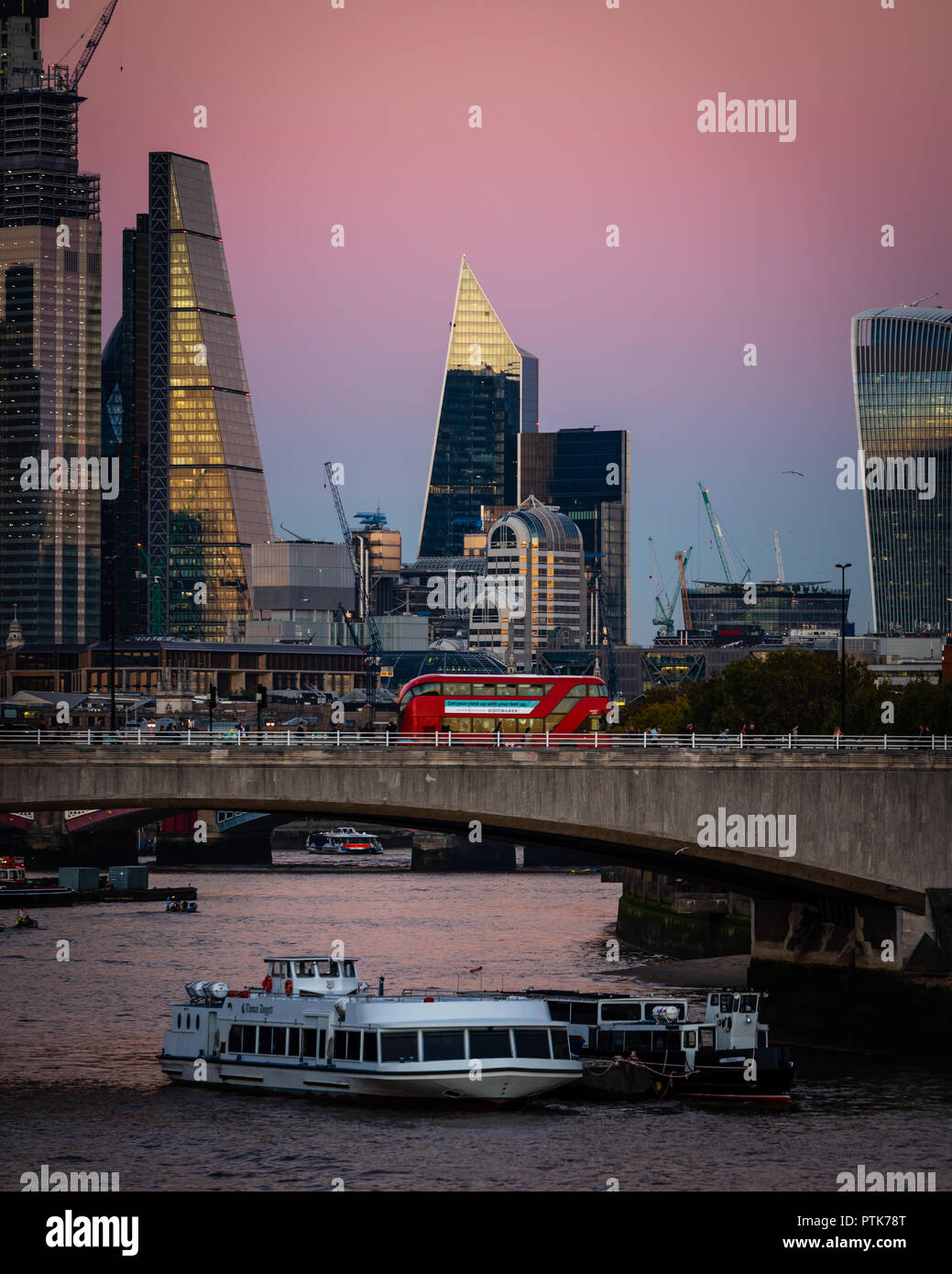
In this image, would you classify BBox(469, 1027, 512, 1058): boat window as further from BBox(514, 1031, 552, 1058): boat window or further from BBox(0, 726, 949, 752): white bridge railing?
BBox(0, 726, 949, 752): white bridge railing

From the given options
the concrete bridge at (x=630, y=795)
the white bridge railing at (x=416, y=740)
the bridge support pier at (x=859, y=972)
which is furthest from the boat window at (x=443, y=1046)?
the bridge support pier at (x=859, y=972)

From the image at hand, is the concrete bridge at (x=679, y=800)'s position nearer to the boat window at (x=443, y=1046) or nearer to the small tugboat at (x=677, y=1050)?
the small tugboat at (x=677, y=1050)

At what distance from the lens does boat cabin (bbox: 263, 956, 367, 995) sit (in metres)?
70.0

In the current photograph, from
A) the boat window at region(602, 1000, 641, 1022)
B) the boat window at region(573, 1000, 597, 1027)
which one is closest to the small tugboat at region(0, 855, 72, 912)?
the boat window at region(573, 1000, 597, 1027)

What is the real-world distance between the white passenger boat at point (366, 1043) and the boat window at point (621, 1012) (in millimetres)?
3316

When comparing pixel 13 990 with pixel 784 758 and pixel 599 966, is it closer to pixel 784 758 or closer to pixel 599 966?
pixel 599 966

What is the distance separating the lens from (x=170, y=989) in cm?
9431

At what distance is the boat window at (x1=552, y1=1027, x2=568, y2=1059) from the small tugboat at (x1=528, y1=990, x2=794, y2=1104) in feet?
5.44

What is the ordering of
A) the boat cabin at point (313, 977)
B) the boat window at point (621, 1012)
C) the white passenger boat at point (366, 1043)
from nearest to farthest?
the white passenger boat at point (366, 1043) < the boat cabin at point (313, 977) < the boat window at point (621, 1012)

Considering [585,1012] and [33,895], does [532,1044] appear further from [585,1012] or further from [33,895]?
[33,895]

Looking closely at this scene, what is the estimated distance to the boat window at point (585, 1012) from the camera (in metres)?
71.5

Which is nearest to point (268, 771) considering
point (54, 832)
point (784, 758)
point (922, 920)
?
point (784, 758)

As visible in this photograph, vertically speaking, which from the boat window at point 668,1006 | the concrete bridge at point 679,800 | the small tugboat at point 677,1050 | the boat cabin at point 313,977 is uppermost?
the concrete bridge at point 679,800

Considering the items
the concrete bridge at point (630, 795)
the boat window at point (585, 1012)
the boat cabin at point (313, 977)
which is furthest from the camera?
the concrete bridge at point (630, 795)
